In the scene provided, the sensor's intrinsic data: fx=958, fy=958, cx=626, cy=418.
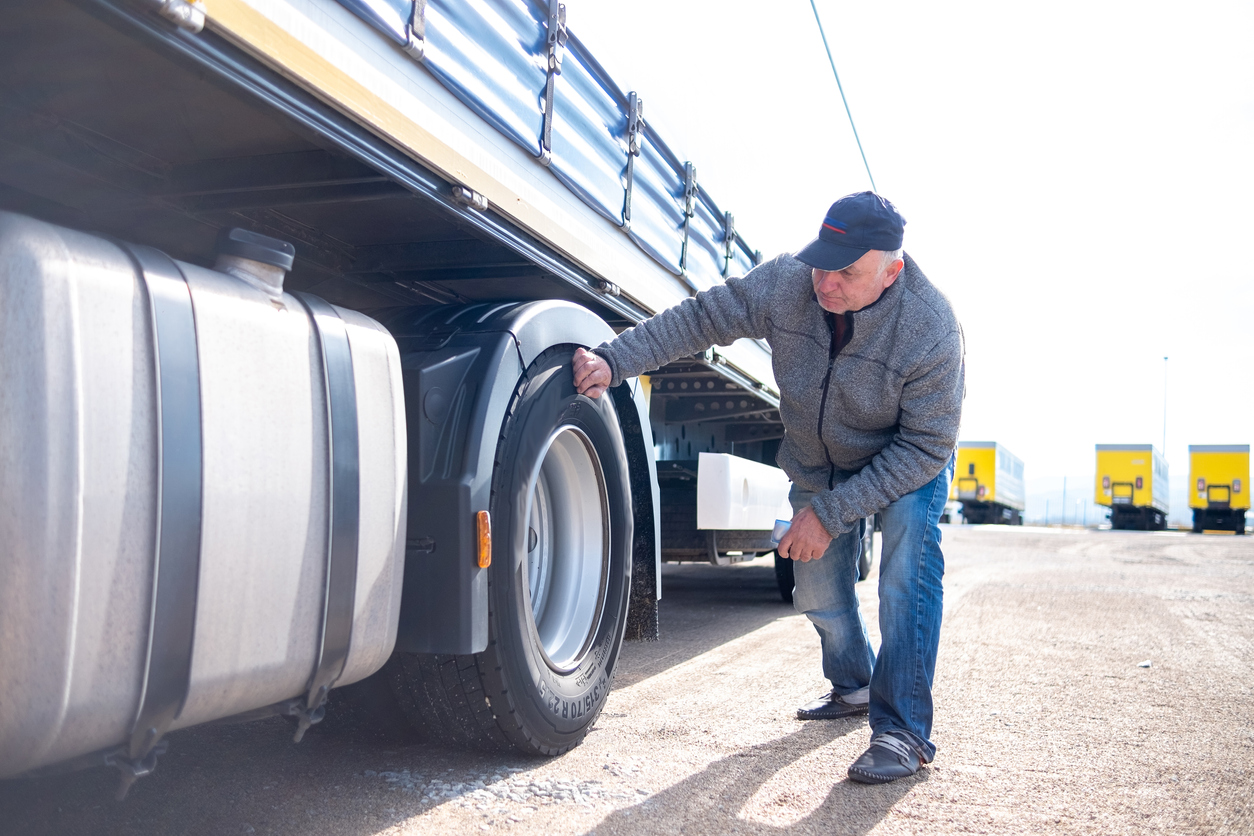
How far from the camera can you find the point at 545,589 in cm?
299

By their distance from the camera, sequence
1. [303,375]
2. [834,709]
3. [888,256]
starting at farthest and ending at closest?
[834,709], [888,256], [303,375]

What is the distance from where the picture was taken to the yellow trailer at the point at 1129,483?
32312 mm

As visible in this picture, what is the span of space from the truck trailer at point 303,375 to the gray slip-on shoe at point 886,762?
777mm

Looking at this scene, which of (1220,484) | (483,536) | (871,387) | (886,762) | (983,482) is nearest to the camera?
(483,536)

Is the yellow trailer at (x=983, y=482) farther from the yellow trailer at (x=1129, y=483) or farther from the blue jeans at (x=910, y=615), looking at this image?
the blue jeans at (x=910, y=615)

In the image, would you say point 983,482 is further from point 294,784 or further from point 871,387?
point 294,784

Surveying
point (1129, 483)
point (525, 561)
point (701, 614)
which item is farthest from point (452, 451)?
point (1129, 483)

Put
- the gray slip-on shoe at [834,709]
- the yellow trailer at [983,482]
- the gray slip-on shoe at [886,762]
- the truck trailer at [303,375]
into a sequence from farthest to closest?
the yellow trailer at [983,482] < the gray slip-on shoe at [834,709] < the gray slip-on shoe at [886,762] < the truck trailer at [303,375]

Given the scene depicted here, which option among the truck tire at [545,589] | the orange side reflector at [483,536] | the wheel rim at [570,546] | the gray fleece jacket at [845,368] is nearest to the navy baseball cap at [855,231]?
the gray fleece jacket at [845,368]

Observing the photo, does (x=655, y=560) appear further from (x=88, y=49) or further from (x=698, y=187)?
(x=88, y=49)

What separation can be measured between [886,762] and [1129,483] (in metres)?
34.1

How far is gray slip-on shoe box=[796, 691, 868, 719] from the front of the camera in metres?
3.27

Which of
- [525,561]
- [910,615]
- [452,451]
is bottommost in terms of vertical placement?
[910,615]

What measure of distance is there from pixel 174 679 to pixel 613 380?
5.21 feet
